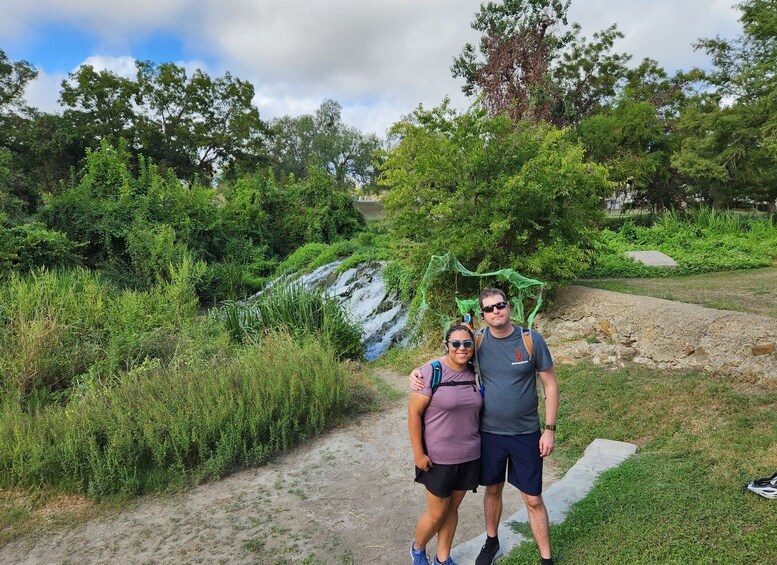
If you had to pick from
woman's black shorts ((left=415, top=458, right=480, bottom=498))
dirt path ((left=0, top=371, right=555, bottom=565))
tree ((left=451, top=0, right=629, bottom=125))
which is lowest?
dirt path ((left=0, top=371, right=555, bottom=565))

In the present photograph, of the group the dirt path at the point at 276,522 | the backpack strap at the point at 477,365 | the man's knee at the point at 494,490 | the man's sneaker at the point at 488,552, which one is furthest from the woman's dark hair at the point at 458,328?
the dirt path at the point at 276,522

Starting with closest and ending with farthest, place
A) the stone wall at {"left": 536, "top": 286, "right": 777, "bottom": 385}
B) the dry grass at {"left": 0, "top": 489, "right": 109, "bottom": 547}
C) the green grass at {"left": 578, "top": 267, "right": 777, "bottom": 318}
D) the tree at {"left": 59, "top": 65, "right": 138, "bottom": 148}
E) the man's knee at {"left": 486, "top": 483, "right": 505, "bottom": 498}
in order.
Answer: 1. the man's knee at {"left": 486, "top": 483, "right": 505, "bottom": 498}
2. the dry grass at {"left": 0, "top": 489, "right": 109, "bottom": 547}
3. the stone wall at {"left": 536, "top": 286, "right": 777, "bottom": 385}
4. the green grass at {"left": 578, "top": 267, "right": 777, "bottom": 318}
5. the tree at {"left": 59, "top": 65, "right": 138, "bottom": 148}

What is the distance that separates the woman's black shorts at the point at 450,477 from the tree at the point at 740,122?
44.1 ft

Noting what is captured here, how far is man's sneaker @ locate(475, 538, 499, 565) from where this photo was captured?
289cm

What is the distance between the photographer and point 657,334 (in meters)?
6.18

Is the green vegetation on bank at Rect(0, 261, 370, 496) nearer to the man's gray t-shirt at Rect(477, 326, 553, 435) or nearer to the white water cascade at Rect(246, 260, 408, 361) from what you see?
the white water cascade at Rect(246, 260, 408, 361)

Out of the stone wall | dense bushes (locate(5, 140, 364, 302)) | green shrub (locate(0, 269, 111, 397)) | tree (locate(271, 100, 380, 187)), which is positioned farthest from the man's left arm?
tree (locate(271, 100, 380, 187))

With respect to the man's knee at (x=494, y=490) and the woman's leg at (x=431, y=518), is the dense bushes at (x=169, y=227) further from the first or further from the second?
the man's knee at (x=494, y=490)

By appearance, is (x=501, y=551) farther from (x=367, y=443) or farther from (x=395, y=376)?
(x=395, y=376)

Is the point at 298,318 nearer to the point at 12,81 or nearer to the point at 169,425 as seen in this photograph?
the point at 169,425

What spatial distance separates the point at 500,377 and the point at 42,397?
5.79 metres

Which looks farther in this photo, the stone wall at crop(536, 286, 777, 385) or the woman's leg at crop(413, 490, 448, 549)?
the stone wall at crop(536, 286, 777, 385)

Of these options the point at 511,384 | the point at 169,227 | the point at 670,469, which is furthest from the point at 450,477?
the point at 169,227

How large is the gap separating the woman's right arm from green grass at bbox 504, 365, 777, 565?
0.86 m
